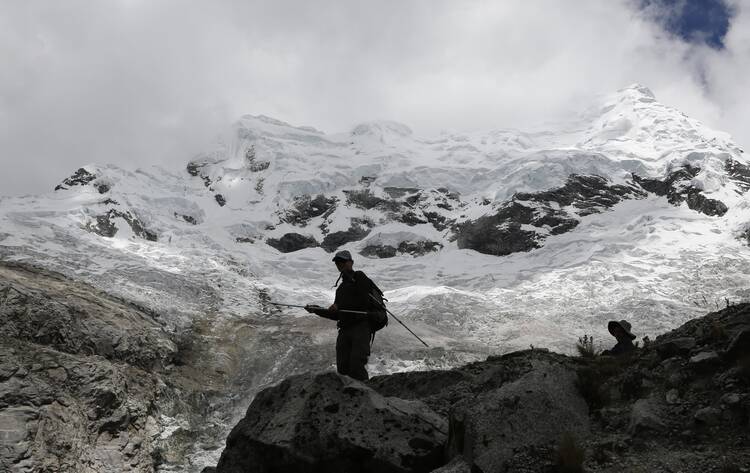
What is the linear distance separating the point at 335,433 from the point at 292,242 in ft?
343

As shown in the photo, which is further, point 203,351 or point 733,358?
point 203,351

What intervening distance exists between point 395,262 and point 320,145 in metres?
55.2

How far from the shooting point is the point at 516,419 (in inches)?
254

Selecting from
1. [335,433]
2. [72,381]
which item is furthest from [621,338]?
[72,381]

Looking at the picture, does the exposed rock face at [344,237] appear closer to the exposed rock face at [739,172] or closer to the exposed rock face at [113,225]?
the exposed rock face at [113,225]

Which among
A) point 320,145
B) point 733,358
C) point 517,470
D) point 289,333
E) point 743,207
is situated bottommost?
point 289,333

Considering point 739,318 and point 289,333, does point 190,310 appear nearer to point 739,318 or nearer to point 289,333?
point 289,333

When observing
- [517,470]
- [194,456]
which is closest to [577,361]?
[517,470]

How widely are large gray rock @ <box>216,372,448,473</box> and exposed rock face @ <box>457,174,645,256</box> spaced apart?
90.9m

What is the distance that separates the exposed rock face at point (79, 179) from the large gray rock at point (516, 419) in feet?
384

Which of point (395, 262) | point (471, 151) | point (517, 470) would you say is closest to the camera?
point (517, 470)

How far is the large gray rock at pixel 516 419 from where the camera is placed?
241 inches

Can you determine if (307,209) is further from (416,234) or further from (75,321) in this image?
(75,321)

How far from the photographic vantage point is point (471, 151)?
13325cm
